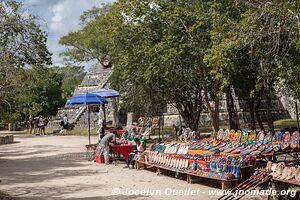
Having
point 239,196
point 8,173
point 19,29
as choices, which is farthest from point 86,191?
point 19,29

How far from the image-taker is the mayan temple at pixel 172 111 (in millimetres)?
27406

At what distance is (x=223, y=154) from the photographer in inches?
410

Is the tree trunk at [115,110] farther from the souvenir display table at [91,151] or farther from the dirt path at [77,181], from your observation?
the dirt path at [77,181]

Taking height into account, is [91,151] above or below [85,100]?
below

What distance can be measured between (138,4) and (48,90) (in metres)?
35.0

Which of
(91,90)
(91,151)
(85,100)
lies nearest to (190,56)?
(85,100)

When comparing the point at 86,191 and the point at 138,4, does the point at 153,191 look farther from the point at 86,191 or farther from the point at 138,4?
the point at 138,4

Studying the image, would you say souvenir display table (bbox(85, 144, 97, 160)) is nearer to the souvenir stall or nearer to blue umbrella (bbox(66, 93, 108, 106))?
blue umbrella (bbox(66, 93, 108, 106))

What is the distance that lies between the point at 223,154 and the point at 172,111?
2049 centimetres

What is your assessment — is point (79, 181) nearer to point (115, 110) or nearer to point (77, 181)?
point (77, 181)

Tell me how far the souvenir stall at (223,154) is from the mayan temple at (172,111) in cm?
1224

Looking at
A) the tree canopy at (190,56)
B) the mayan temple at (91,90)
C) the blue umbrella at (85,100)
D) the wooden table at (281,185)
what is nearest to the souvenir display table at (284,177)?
the wooden table at (281,185)

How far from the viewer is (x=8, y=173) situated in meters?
12.5

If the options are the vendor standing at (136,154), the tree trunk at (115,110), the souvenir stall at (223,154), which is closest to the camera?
the souvenir stall at (223,154)
